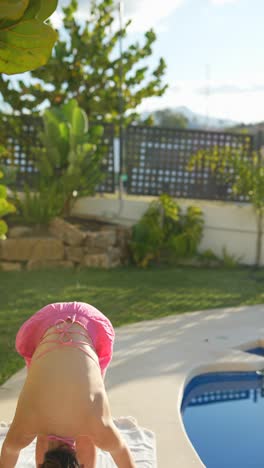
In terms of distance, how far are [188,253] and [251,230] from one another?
0.96 metres

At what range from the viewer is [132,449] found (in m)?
3.57

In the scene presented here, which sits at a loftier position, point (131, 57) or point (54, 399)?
point (131, 57)

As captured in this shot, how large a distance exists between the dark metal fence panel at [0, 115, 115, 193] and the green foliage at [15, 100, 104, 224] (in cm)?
66

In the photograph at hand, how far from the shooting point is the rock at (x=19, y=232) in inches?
352

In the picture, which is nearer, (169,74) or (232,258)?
(232,258)

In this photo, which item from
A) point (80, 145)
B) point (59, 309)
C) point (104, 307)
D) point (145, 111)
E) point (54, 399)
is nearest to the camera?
point (54, 399)

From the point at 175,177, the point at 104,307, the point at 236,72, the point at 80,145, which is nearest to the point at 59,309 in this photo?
the point at 104,307

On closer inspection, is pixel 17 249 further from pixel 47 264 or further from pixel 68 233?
pixel 68 233

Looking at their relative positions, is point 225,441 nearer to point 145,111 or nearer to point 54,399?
point 54,399

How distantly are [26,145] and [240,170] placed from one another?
325cm

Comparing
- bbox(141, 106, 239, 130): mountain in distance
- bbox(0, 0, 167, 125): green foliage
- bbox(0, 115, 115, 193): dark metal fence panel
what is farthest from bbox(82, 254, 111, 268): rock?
bbox(141, 106, 239, 130): mountain in distance

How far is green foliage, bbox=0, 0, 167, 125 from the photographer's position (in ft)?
33.3

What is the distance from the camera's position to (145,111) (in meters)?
11.7

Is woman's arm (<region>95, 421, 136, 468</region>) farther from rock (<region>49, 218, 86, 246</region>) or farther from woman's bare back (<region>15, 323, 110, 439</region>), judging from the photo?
rock (<region>49, 218, 86, 246</region>)
